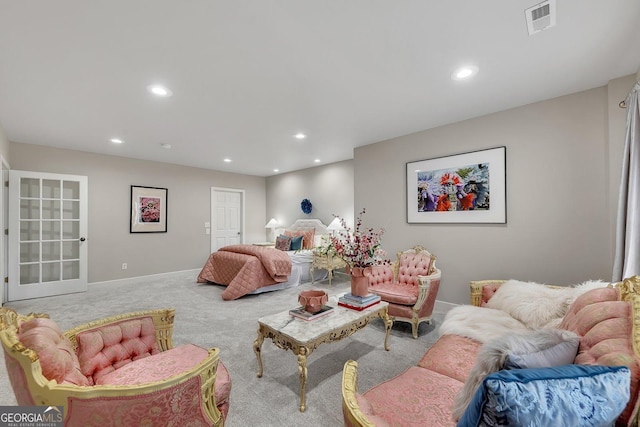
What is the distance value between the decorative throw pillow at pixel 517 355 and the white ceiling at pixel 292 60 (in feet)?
6.01

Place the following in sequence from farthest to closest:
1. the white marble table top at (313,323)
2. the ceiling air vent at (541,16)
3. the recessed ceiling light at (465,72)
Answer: the recessed ceiling light at (465,72) < the white marble table top at (313,323) < the ceiling air vent at (541,16)

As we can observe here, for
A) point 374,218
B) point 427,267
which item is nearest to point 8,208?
point 374,218

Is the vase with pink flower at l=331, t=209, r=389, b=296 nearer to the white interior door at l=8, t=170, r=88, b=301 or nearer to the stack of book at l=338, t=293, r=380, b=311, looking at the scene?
the stack of book at l=338, t=293, r=380, b=311

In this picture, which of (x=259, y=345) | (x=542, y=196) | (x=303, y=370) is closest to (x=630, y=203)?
(x=542, y=196)

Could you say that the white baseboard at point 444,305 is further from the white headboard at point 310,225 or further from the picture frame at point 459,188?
the white headboard at point 310,225

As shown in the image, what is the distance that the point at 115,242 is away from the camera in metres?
5.30

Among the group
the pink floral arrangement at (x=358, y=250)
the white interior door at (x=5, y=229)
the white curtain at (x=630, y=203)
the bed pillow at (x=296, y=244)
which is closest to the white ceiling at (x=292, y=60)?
the white curtain at (x=630, y=203)

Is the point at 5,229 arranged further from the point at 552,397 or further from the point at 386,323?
the point at 552,397

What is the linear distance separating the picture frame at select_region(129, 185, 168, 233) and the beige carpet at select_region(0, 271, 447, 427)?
1230 mm

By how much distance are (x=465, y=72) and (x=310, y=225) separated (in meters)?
4.54

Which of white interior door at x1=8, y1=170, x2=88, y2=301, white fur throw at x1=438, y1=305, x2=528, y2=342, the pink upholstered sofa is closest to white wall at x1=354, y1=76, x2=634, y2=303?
white fur throw at x1=438, y1=305, x2=528, y2=342

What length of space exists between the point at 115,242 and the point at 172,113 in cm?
356

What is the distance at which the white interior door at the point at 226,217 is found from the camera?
6816 millimetres

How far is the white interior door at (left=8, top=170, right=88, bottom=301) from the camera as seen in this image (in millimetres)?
4168
